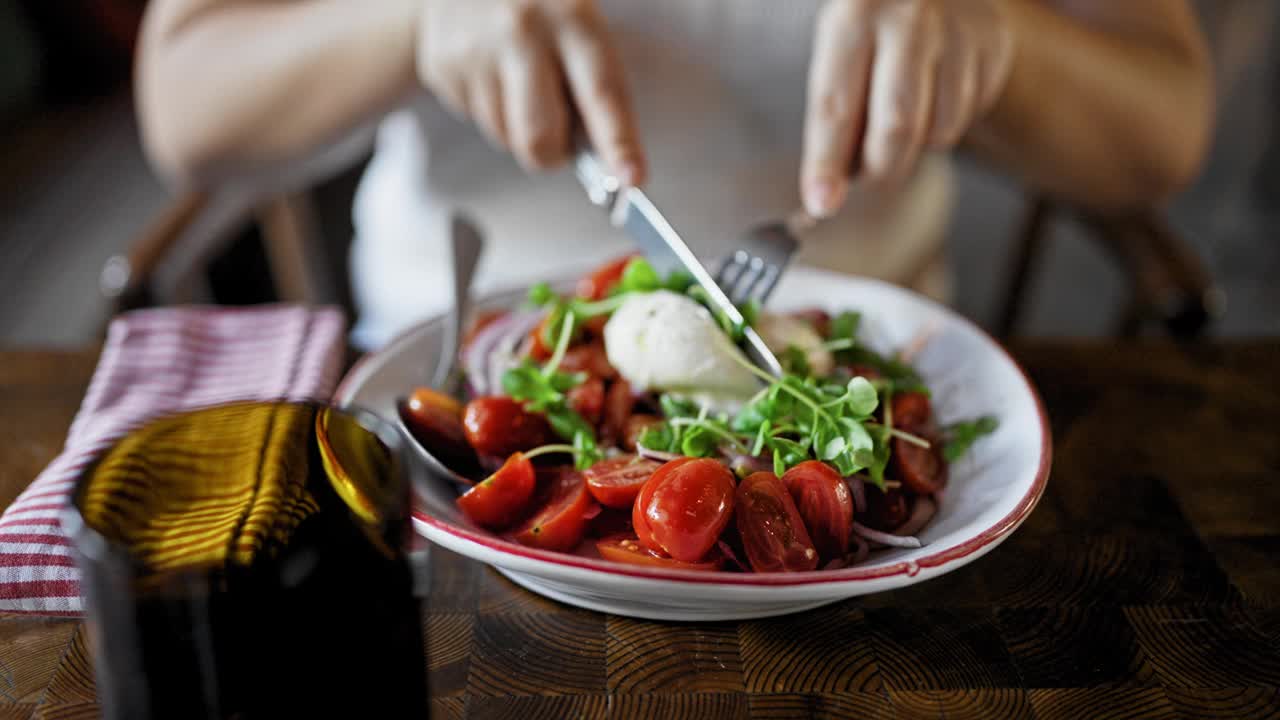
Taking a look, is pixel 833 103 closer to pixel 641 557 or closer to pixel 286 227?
pixel 641 557

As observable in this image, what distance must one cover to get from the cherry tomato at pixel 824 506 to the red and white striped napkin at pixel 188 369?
19.0 inches

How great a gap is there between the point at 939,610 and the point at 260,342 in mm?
715

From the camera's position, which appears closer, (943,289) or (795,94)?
(795,94)

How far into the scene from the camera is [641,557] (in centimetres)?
67

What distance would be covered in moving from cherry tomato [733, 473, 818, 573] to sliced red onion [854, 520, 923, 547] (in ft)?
0.19

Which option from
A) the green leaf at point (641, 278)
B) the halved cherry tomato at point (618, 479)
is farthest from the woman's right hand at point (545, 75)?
the halved cherry tomato at point (618, 479)

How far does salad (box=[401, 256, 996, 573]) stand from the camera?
68 centimetres

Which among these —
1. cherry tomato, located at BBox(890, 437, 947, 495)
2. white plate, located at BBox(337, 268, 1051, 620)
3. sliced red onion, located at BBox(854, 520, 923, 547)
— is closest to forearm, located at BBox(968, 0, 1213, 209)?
white plate, located at BBox(337, 268, 1051, 620)

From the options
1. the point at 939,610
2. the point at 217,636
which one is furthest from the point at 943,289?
the point at 217,636

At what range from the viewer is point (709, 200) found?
1.50 meters

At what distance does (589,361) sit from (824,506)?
0.28m

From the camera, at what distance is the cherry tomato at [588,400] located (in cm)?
84

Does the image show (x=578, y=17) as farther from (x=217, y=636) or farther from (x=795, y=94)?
(x=217, y=636)

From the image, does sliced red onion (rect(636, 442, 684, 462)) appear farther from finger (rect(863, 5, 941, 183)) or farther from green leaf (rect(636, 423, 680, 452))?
finger (rect(863, 5, 941, 183))
